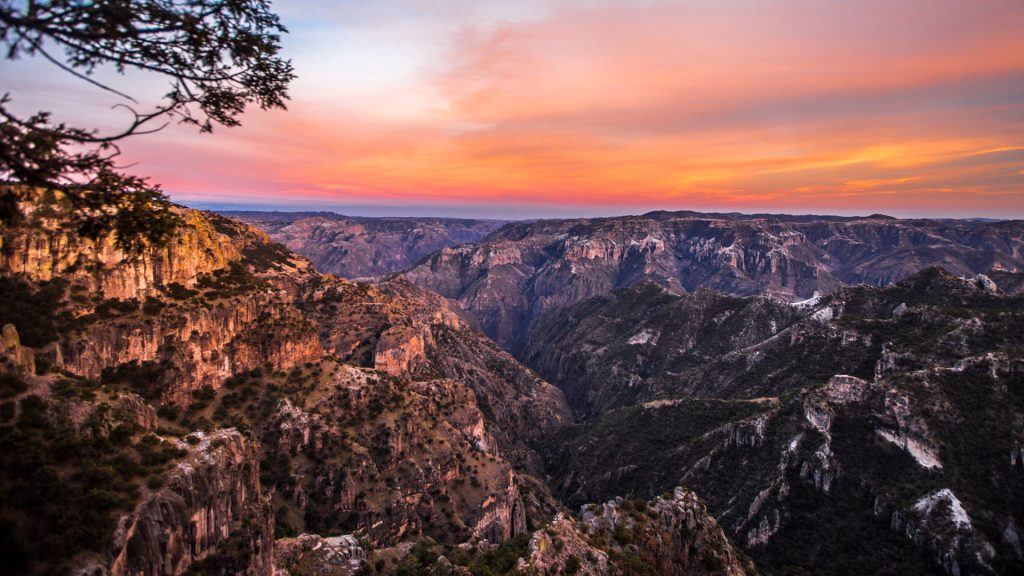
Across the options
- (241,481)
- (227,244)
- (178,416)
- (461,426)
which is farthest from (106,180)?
(461,426)

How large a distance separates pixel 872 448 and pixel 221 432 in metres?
111

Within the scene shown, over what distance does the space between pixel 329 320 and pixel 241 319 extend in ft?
153

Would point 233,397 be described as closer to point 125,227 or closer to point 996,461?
point 125,227

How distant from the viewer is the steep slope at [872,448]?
7562 cm

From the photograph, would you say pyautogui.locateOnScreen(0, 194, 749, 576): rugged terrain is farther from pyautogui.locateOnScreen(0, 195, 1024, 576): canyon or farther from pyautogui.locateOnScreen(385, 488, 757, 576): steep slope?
pyautogui.locateOnScreen(385, 488, 757, 576): steep slope

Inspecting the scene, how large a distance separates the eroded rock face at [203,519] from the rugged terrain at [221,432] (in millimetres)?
130

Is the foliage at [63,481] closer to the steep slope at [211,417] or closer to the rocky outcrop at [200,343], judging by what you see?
the steep slope at [211,417]

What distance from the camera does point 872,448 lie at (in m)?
92.0

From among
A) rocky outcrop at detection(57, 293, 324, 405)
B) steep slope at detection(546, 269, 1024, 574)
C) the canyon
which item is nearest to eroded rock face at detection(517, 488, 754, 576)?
the canyon

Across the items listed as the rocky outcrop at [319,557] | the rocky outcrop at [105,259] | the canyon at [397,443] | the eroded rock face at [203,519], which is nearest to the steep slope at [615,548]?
the canyon at [397,443]

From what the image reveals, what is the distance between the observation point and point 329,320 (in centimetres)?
11944

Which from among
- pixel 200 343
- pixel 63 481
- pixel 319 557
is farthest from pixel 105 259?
pixel 319 557

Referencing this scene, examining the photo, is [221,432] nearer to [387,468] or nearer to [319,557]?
[319,557]

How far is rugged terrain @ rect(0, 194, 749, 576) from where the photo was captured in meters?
26.3
